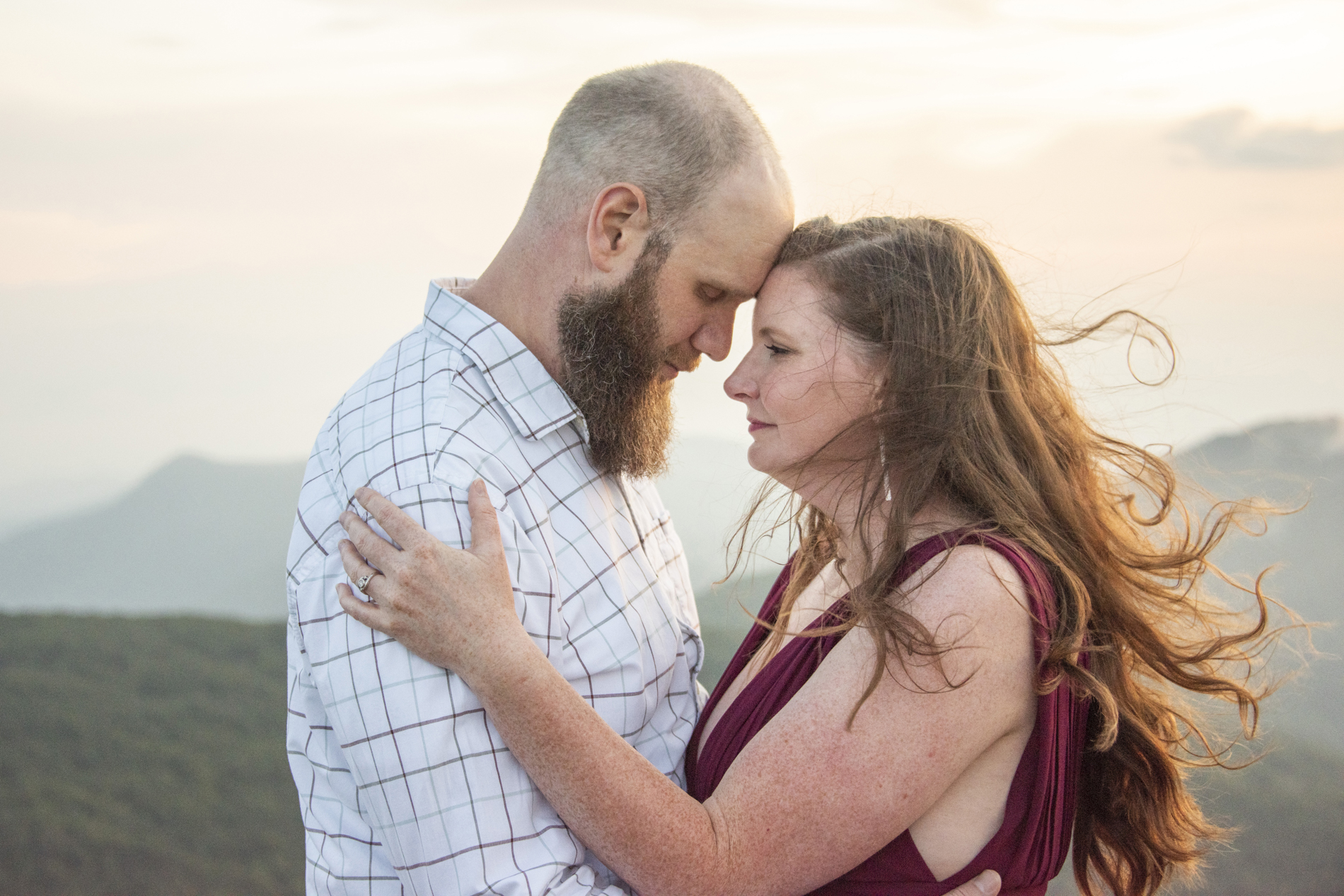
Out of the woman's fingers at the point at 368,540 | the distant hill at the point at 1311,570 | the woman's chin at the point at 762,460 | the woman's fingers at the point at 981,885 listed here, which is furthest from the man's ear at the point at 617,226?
the distant hill at the point at 1311,570

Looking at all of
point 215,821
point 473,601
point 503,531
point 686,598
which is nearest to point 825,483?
point 686,598

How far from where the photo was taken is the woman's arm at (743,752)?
1245 mm

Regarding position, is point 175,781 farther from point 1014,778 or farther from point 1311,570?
point 1311,570

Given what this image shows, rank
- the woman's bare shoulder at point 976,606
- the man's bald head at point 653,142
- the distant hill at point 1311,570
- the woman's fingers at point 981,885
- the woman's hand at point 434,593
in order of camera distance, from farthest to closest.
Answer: the distant hill at point 1311,570, the man's bald head at point 653,142, the woman's fingers at point 981,885, the woman's bare shoulder at point 976,606, the woman's hand at point 434,593

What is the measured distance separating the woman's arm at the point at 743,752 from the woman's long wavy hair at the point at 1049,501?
11cm

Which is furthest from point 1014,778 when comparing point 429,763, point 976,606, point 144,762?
point 144,762

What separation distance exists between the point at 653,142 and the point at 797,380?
0.52 metres

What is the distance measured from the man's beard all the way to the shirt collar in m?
0.05

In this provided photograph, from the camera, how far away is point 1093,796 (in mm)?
1764

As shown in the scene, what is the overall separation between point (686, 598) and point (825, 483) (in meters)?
0.46

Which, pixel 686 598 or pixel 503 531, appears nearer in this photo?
pixel 503 531

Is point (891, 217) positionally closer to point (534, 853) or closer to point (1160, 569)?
point (1160, 569)

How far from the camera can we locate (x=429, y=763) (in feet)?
4.12

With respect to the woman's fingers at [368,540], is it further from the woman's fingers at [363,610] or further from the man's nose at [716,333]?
the man's nose at [716,333]
